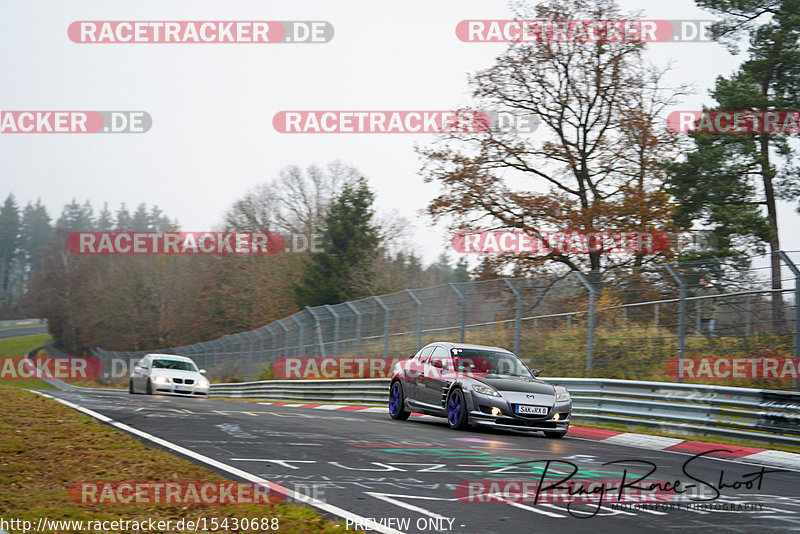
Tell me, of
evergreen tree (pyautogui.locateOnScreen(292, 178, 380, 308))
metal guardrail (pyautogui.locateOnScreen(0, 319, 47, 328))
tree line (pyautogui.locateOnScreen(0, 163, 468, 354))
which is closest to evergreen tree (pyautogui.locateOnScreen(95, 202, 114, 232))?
metal guardrail (pyautogui.locateOnScreen(0, 319, 47, 328))

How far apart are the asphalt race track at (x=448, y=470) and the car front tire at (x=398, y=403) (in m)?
1.43

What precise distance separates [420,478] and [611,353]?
9510mm

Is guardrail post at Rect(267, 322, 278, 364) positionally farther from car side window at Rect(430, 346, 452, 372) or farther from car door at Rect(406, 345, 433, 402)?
car side window at Rect(430, 346, 452, 372)

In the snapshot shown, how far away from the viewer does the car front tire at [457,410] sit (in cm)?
1300

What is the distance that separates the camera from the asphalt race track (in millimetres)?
5773

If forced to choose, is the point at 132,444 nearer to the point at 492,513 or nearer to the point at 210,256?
the point at 492,513

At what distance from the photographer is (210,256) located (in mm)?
72188

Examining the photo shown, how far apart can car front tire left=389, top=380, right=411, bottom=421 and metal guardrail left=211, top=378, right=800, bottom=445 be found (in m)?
3.13

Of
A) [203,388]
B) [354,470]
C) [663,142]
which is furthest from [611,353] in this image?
[663,142]

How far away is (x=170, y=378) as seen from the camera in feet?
77.8

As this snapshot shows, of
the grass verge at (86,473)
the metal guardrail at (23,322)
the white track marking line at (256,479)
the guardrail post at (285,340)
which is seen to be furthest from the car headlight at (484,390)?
the metal guardrail at (23,322)

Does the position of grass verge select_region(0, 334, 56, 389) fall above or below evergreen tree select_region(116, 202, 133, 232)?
below

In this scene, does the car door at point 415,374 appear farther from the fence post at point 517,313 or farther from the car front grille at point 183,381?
the car front grille at point 183,381

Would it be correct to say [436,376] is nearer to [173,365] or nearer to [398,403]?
[398,403]
